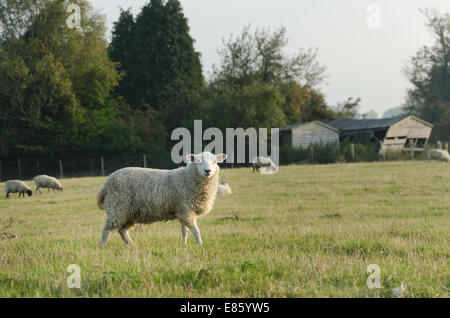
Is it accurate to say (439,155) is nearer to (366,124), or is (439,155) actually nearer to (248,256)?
(366,124)

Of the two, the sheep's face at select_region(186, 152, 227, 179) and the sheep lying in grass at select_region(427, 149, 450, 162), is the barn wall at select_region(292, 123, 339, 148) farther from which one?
the sheep's face at select_region(186, 152, 227, 179)

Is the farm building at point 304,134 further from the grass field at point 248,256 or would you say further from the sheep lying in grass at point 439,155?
the grass field at point 248,256

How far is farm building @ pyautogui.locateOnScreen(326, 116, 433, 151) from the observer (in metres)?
38.2

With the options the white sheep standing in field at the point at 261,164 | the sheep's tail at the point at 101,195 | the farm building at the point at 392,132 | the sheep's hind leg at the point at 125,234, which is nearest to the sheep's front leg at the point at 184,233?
the sheep's hind leg at the point at 125,234

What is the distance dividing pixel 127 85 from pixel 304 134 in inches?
718

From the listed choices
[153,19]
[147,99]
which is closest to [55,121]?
[147,99]

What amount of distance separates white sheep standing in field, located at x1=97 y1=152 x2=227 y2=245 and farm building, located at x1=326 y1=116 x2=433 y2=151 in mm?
33456

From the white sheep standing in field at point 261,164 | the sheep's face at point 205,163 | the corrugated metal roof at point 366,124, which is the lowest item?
the white sheep standing in field at point 261,164

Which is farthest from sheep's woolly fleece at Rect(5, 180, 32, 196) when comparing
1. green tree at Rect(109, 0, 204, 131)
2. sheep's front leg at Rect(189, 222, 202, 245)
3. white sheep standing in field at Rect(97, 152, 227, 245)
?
green tree at Rect(109, 0, 204, 131)

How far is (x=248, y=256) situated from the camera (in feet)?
18.0

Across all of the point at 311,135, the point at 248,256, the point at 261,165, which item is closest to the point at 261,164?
the point at 261,165

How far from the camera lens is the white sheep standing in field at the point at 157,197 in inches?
282

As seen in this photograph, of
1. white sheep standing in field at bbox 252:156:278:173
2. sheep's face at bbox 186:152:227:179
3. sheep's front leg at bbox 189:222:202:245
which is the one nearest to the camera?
sheep's front leg at bbox 189:222:202:245

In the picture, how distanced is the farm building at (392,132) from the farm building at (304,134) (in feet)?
8.94
